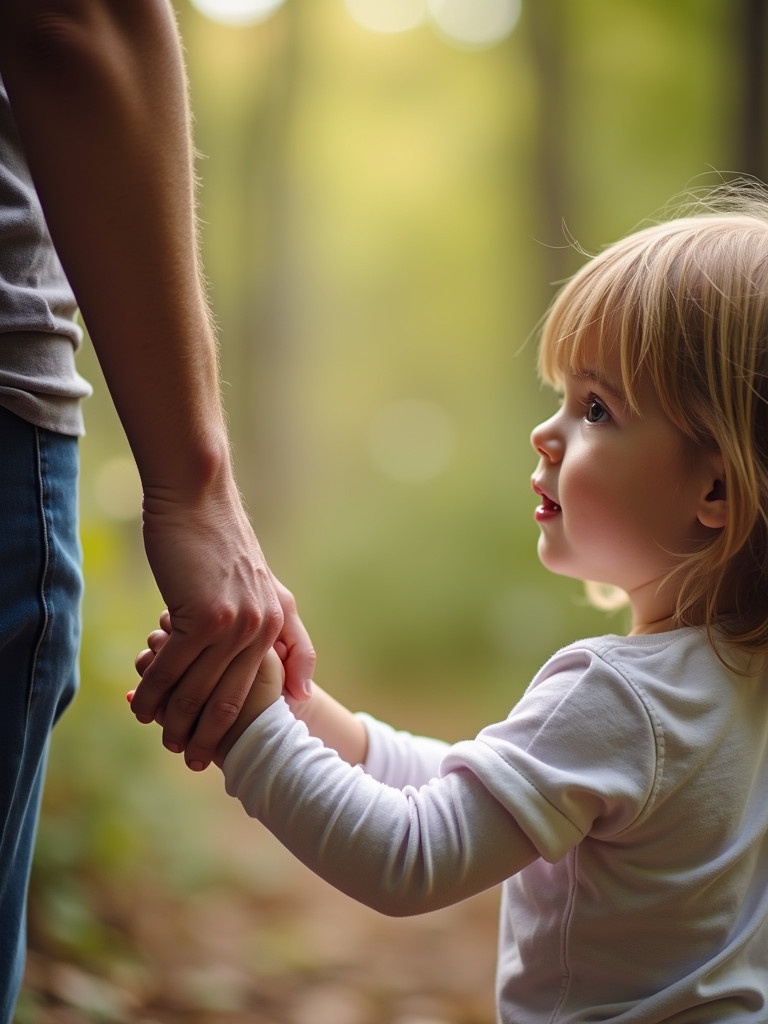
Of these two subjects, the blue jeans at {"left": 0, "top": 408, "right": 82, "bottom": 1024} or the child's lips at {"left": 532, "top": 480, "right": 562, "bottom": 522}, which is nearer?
the blue jeans at {"left": 0, "top": 408, "right": 82, "bottom": 1024}

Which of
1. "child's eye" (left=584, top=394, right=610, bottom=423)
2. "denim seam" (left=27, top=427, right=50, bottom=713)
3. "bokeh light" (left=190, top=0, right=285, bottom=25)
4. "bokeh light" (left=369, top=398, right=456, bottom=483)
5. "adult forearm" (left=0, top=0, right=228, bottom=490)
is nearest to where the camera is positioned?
"adult forearm" (left=0, top=0, right=228, bottom=490)

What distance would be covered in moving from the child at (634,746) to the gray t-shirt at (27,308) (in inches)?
10.7

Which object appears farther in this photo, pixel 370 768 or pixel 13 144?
pixel 370 768

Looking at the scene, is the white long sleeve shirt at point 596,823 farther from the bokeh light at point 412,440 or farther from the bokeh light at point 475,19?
the bokeh light at point 475,19

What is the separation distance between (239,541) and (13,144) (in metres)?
0.44

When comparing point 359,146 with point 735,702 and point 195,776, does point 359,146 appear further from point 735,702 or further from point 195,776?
point 735,702

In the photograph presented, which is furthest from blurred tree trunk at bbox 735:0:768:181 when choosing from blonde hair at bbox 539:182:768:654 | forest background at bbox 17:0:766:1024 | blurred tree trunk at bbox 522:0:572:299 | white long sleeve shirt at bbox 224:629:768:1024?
white long sleeve shirt at bbox 224:629:768:1024

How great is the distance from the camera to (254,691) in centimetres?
105

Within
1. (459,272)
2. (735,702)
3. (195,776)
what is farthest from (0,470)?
(459,272)

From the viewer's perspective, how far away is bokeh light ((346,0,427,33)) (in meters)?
4.82

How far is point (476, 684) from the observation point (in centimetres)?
457

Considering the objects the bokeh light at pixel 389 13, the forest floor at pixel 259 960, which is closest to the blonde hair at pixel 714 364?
the forest floor at pixel 259 960

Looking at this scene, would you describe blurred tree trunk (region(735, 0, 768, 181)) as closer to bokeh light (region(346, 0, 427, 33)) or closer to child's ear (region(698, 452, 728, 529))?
bokeh light (region(346, 0, 427, 33))

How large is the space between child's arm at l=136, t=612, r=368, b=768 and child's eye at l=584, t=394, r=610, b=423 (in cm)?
43
